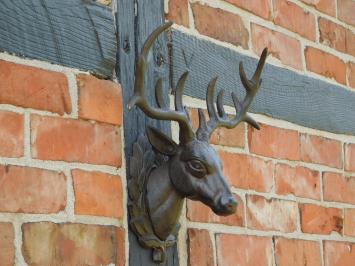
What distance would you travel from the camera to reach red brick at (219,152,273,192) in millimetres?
2328

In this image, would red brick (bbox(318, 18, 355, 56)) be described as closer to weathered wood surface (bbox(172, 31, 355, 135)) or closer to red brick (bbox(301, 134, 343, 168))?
weathered wood surface (bbox(172, 31, 355, 135))

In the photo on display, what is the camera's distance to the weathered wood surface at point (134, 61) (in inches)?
80.3

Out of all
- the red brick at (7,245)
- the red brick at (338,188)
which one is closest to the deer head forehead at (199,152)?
Result: the red brick at (7,245)

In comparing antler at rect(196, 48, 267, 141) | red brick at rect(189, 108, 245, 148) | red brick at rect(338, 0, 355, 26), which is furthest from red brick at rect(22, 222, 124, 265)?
red brick at rect(338, 0, 355, 26)

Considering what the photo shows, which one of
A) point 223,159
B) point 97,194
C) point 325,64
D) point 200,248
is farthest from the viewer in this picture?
point 325,64

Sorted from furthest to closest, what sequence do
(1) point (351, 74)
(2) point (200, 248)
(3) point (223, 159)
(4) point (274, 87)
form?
(1) point (351, 74), (4) point (274, 87), (3) point (223, 159), (2) point (200, 248)

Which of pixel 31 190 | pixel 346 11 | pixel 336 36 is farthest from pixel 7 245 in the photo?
pixel 346 11

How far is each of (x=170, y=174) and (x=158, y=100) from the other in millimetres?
185

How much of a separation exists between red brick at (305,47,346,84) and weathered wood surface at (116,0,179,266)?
26.9 inches

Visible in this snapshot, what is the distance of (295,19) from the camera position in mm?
2707

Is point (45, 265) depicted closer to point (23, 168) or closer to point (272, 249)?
point (23, 168)

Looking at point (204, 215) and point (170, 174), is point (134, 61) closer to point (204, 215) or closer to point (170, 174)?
point (170, 174)

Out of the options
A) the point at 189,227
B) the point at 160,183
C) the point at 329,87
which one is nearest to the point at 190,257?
the point at 189,227

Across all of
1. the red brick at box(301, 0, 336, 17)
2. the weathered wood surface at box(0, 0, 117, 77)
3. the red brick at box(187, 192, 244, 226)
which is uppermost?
the red brick at box(301, 0, 336, 17)
